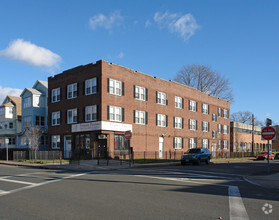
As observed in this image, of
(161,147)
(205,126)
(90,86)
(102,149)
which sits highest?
(90,86)

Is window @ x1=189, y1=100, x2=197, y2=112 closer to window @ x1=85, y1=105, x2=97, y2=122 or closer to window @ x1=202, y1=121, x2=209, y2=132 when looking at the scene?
window @ x1=202, y1=121, x2=209, y2=132

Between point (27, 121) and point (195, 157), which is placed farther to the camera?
point (27, 121)

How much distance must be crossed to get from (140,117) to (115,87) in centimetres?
525

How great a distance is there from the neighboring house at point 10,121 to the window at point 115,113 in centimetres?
2270

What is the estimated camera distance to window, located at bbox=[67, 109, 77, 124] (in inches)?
1358

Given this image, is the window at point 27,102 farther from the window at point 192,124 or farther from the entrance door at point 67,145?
the window at point 192,124

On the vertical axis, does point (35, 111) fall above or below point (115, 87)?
below

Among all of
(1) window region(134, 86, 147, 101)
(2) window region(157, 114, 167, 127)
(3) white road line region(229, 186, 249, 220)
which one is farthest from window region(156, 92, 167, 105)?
(3) white road line region(229, 186, 249, 220)

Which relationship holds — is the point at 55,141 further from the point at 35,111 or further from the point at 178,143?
the point at 178,143

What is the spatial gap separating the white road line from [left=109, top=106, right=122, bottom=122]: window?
2257 centimetres

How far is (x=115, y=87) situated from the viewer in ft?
108

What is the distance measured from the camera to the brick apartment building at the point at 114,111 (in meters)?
31.8

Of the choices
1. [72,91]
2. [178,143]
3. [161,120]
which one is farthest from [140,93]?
[178,143]

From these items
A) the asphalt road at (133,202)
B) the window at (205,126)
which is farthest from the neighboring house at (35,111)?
the asphalt road at (133,202)
